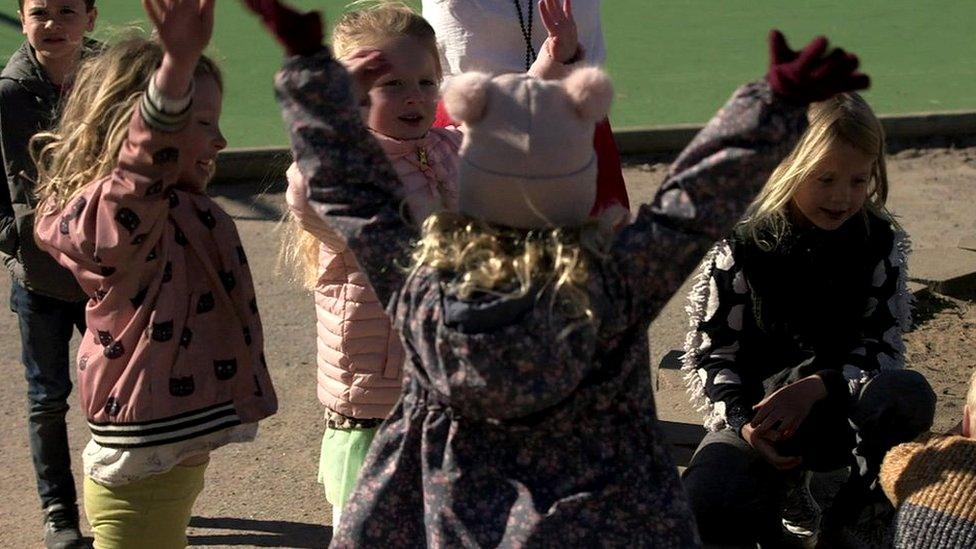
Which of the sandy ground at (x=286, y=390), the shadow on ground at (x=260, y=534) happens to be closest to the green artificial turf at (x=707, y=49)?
the sandy ground at (x=286, y=390)

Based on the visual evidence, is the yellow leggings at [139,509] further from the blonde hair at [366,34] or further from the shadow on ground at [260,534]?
the shadow on ground at [260,534]

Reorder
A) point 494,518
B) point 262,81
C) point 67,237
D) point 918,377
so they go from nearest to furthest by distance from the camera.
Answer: point 494,518 < point 67,237 < point 918,377 < point 262,81

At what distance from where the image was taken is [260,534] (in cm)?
397

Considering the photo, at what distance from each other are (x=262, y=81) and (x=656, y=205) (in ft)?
20.8

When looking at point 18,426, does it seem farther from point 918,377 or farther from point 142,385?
point 918,377

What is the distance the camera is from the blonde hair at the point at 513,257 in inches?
87.3

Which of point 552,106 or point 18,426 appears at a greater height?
point 552,106

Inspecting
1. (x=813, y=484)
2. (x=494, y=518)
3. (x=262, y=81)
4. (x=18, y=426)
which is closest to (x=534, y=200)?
(x=494, y=518)

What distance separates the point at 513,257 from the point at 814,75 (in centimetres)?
51

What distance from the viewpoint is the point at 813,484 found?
13.5 feet

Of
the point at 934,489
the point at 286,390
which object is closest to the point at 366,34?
the point at 934,489

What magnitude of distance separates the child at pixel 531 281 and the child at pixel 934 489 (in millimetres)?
1026

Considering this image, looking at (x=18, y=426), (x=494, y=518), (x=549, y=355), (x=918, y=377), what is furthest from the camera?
(x=18, y=426)

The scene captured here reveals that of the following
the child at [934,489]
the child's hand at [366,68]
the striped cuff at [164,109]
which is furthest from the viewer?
the child at [934,489]
